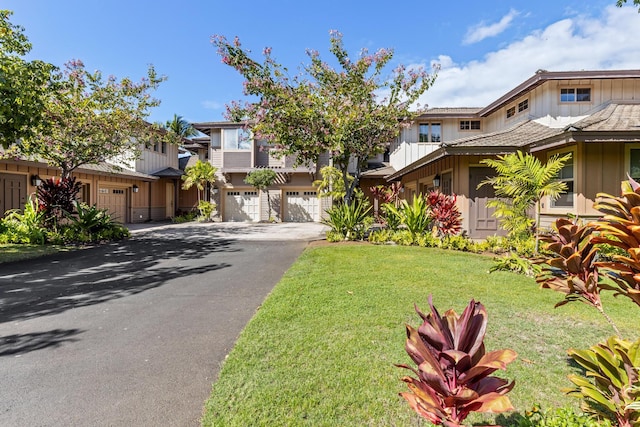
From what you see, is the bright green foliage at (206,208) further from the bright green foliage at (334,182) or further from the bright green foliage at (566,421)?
the bright green foliage at (566,421)

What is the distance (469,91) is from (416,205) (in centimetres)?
1691

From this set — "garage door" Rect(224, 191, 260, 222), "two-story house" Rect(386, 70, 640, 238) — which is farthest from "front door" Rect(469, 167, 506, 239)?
"garage door" Rect(224, 191, 260, 222)

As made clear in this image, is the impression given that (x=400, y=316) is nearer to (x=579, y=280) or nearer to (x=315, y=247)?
(x=579, y=280)

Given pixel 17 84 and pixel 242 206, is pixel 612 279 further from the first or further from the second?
pixel 242 206

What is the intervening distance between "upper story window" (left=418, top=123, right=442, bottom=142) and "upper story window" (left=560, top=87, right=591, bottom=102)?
21.4 ft

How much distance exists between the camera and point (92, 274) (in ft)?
22.3

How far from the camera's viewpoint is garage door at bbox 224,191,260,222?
854 inches

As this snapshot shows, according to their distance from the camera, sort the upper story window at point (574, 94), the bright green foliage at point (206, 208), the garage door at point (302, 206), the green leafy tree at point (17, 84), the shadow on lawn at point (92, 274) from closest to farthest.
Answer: the shadow on lawn at point (92, 274)
the green leafy tree at point (17, 84)
the upper story window at point (574, 94)
the bright green foliage at point (206, 208)
the garage door at point (302, 206)

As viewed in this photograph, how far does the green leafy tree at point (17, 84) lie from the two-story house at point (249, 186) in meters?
12.3

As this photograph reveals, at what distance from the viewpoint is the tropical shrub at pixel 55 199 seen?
11.0 metres

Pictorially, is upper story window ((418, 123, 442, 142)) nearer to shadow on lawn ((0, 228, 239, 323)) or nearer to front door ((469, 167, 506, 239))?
front door ((469, 167, 506, 239))

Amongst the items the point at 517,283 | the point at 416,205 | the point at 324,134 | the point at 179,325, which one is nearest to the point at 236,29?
the point at 324,134

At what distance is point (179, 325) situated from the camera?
4.06 metres

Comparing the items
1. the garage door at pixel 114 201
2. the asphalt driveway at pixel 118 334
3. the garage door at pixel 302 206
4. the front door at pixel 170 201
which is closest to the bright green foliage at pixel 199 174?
the garage door at pixel 114 201
